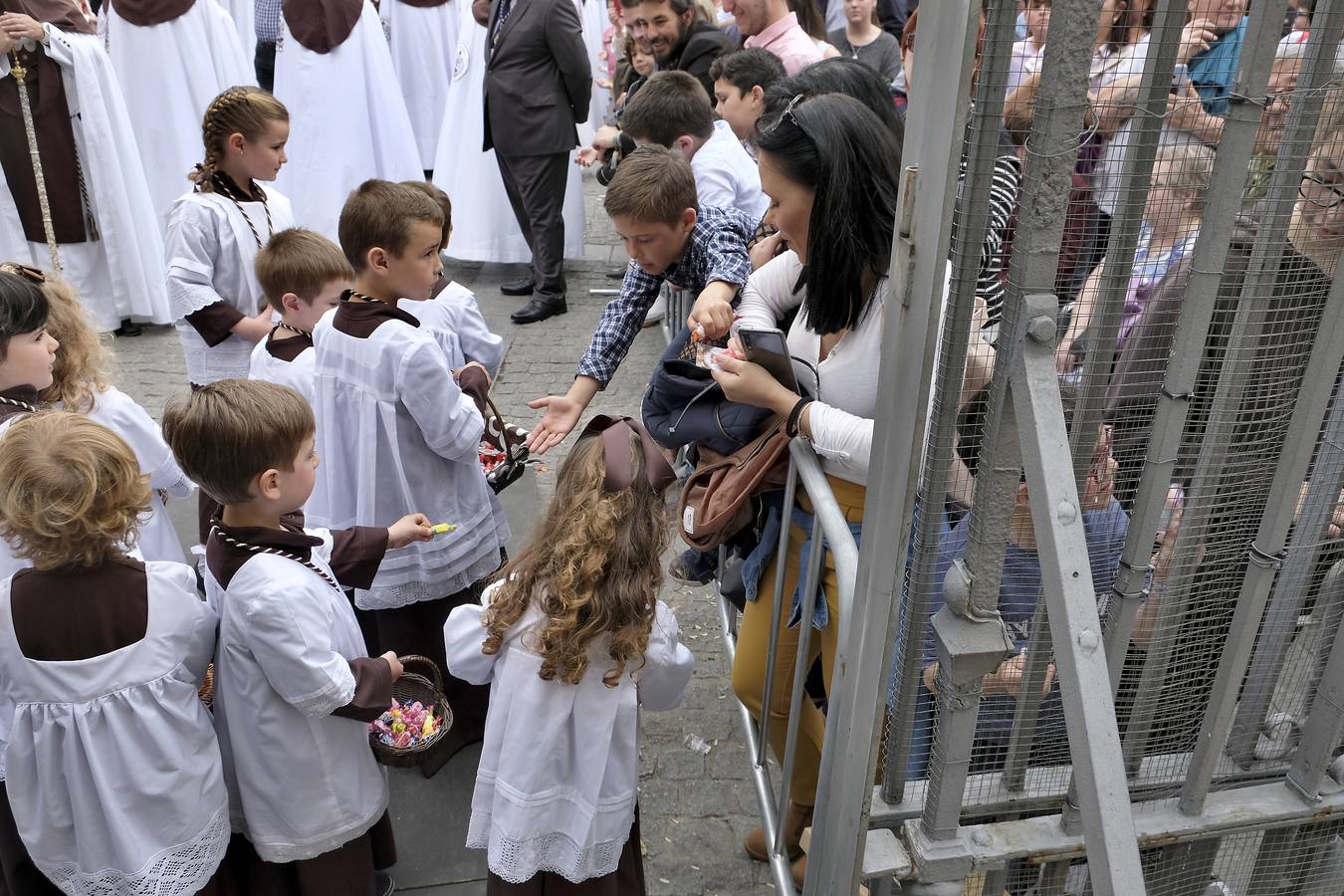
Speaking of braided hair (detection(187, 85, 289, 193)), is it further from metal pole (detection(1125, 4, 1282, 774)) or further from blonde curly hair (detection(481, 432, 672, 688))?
metal pole (detection(1125, 4, 1282, 774))

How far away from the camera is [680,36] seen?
5.74 meters

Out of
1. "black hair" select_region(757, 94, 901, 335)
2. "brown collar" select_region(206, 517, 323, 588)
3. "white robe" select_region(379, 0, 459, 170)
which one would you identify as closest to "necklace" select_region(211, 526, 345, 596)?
"brown collar" select_region(206, 517, 323, 588)

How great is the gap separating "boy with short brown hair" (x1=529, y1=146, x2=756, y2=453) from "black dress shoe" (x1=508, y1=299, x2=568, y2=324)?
12.2 ft

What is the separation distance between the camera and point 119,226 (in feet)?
20.0

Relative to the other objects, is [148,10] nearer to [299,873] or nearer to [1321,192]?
[299,873]

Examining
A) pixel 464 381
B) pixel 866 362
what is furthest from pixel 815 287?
pixel 464 381

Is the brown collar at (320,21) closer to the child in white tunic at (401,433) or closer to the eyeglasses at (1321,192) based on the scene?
the child in white tunic at (401,433)

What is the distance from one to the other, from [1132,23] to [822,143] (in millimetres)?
765

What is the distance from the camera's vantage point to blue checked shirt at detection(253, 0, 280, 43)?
713 centimetres

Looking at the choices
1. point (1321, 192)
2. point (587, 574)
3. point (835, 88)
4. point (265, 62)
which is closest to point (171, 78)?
point (265, 62)

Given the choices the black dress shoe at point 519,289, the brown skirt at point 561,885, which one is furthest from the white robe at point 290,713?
the black dress shoe at point 519,289

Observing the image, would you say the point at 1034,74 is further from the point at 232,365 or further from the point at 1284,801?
the point at 232,365

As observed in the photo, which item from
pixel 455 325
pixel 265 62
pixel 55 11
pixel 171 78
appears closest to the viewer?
pixel 455 325

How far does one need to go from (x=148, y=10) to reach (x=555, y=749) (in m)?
6.06
